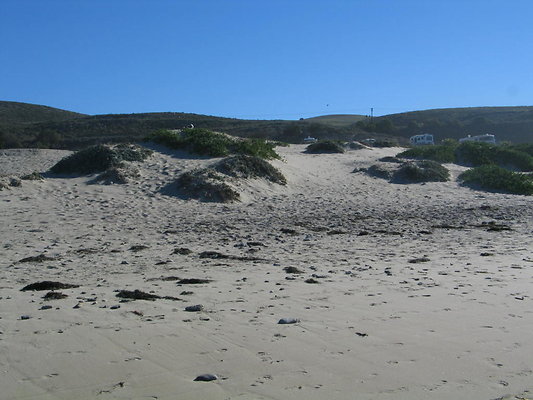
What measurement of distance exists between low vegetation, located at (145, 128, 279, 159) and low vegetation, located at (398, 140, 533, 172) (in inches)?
283

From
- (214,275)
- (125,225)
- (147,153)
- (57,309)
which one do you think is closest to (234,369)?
(57,309)

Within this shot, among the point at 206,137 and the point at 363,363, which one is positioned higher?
the point at 206,137

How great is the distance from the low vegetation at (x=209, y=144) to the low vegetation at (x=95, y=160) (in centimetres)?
181

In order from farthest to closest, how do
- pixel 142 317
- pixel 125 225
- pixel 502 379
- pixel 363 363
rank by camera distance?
pixel 125 225, pixel 142 317, pixel 363 363, pixel 502 379

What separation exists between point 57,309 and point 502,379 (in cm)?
364

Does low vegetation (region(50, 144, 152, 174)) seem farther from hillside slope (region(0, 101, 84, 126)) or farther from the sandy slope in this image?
hillside slope (region(0, 101, 84, 126))

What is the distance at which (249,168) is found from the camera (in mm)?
17406

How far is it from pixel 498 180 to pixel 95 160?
12517 millimetres

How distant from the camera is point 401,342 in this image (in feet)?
14.4

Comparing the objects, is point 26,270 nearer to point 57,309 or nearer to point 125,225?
point 57,309

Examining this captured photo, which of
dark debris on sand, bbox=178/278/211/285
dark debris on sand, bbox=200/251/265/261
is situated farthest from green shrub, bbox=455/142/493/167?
dark debris on sand, bbox=178/278/211/285

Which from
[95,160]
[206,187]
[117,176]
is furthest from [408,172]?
[95,160]

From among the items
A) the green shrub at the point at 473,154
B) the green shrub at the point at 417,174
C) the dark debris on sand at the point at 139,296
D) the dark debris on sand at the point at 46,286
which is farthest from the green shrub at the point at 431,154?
the dark debris on sand at the point at 139,296

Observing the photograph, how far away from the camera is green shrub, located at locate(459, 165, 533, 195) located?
18.6m
